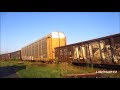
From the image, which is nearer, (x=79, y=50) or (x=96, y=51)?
(x=96, y=51)

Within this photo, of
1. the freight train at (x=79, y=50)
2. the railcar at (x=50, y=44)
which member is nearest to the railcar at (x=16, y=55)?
the freight train at (x=79, y=50)

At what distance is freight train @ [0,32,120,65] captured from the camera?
47.6 feet

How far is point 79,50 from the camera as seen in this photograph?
2020cm

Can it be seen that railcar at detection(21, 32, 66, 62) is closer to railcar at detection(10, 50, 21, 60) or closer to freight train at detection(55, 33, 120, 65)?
freight train at detection(55, 33, 120, 65)

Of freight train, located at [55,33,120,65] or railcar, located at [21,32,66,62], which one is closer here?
freight train, located at [55,33,120,65]

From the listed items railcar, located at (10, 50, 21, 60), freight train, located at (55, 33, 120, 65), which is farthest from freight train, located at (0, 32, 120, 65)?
railcar, located at (10, 50, 21, 60)

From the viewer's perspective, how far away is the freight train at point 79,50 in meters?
14.5

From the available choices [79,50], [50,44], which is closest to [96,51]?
[79,50]

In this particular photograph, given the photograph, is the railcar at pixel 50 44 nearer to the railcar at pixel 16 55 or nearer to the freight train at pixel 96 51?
the freight train at pixel 96 51

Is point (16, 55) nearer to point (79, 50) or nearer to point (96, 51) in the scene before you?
point (79, 50)
